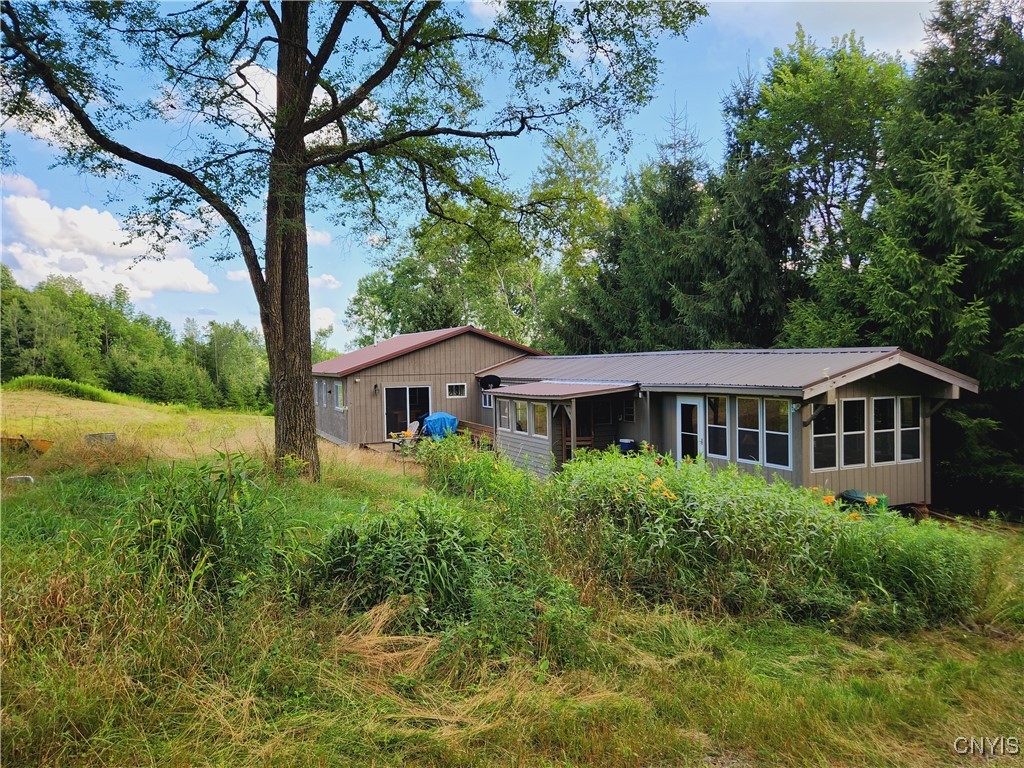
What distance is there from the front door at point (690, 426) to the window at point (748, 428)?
958 millimetres

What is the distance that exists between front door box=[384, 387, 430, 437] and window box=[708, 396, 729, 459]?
10.3 meters

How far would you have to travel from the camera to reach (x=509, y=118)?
11.2m

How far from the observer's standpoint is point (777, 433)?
11.0m

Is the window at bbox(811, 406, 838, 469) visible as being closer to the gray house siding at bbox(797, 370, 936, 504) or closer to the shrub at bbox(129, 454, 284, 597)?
the gray house siding at bbox(797, 370, 936, 504)

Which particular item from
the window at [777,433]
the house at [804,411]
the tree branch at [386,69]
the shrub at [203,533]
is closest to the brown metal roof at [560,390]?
the house at [804,411]

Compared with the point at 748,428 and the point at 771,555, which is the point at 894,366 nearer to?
the point at 748,428

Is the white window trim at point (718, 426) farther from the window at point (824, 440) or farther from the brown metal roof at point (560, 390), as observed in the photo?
the brown metal roof at point (560, 390)

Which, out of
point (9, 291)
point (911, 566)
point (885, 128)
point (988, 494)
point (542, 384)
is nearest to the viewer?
point (911, 566)

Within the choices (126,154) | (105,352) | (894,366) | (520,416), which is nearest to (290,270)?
(126,154)

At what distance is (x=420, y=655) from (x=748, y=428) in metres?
9.42

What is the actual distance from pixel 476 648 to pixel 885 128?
16.3 metres

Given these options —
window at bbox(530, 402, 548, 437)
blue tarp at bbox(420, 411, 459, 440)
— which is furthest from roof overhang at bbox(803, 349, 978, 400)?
blue tarp at bbox(420, 411, 459, 440)

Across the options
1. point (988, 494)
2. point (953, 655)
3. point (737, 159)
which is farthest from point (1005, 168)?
point (953, 655)

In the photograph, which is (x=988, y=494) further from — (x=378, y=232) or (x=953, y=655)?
(x=378, y=232)
